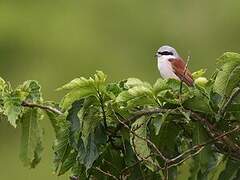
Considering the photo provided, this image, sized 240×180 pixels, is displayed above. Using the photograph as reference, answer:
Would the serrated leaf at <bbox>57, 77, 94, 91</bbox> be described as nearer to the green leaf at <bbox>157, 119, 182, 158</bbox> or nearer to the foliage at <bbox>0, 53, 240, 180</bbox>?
the foliage at <bbox>0, 53, 240, 180</bbox>

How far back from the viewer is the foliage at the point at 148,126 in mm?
1943

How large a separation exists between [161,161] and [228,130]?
0.19 meters

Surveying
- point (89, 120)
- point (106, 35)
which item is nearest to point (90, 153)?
point (89, 120)

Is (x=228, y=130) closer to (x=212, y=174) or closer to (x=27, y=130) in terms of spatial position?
(x=212, y=174)

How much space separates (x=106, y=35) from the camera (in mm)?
11812

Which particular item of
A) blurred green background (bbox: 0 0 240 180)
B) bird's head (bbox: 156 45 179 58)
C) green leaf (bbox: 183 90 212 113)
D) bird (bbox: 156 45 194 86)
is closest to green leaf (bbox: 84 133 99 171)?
green leaf (bbox: 183 90 212 113)

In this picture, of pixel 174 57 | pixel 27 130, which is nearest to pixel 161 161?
pixel 27 130

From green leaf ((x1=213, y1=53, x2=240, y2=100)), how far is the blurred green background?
7.45 m

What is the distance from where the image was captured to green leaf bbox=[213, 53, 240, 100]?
1920 millimetres

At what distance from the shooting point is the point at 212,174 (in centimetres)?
212

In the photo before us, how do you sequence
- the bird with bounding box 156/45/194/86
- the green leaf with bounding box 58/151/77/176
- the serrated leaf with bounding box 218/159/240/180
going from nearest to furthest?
the serrated leaf with bounding box 218/159/240/180
the green leaf with bounding box 58/151/77/176
the bird with bounding box 156/45/194/86

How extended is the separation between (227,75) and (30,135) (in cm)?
56

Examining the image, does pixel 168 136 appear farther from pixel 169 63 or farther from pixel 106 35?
pixel 106 35

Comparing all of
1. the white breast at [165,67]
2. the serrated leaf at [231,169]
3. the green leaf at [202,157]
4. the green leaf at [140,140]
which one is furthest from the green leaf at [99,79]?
the white breast at [165,67]
